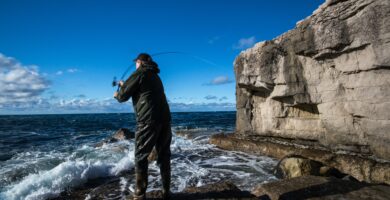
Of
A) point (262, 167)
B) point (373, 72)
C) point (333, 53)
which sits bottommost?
point (262, 167)

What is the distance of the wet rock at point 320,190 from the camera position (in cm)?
492

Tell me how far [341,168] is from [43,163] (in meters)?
11.1

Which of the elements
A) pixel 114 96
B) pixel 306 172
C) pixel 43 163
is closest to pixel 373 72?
pixel 306 172

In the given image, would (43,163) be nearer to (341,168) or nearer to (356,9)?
(341,168)

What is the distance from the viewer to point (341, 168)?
9266 mm

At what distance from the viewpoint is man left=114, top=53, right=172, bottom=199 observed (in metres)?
4.48

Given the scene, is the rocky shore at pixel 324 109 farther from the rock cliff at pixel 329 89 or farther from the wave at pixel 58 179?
the wave at pixel 58 179

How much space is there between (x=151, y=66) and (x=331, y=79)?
Result: 7.77m

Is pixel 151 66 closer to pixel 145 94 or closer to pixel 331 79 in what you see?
pixel 145 94

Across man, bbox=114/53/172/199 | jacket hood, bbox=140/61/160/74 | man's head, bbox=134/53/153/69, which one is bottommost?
man, bbox=114/53/172/199

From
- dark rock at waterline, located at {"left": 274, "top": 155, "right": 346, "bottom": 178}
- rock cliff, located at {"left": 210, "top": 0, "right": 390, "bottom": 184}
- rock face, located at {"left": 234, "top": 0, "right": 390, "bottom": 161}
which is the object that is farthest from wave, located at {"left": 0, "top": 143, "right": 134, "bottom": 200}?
rock face, located at {"left": 234, "top": 0, "right": 390, "bottom": 161}

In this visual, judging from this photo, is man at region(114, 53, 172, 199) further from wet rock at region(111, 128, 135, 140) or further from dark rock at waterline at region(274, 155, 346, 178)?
wet rock at region(111, 128, 135, 140)

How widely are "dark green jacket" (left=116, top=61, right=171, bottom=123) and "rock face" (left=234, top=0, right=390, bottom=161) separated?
6721 millimetres

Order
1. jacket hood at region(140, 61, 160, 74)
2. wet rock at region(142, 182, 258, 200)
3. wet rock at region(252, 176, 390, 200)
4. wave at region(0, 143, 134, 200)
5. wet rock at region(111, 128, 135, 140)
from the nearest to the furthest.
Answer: jacket hood at region(140, 61, 160, 74) → wet rock at region(142, 182, 258, 200) → wet rock at region(252, 176, 390, 200) → wave at region(0, 143, 134, 200) → wet rock at region(111, 128, 135, 140)
